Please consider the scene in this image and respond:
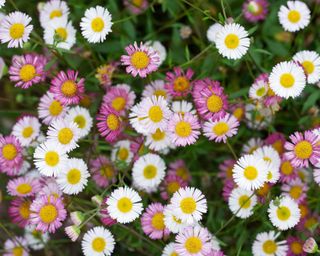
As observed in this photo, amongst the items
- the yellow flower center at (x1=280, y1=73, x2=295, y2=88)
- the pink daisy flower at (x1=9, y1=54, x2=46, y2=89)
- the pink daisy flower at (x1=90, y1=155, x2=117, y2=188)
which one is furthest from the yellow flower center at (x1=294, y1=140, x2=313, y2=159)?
the pink daisy flower at (x1=9, y1=54, x2=46, y2=89)

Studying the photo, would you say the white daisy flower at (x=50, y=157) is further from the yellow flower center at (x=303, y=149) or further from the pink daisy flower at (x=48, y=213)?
the yellow flower center at (x=303, y=149)

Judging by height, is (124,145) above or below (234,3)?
below

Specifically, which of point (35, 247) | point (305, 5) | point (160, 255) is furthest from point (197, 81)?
point (35, 247)

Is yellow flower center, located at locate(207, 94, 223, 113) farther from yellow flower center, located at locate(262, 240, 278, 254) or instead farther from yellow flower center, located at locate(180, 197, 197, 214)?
yellow flower center, located at locate(262, 240, 278, 254)

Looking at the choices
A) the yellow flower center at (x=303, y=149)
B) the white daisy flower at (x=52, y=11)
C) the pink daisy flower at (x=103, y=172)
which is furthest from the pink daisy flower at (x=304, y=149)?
the white daisy flower at (x=52, y=11)

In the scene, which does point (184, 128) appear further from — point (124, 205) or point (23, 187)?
point (23, 187)

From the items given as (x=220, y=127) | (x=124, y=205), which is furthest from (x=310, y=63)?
(x=124, y=205)

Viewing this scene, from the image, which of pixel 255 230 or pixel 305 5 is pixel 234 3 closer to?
pixel 305 5
